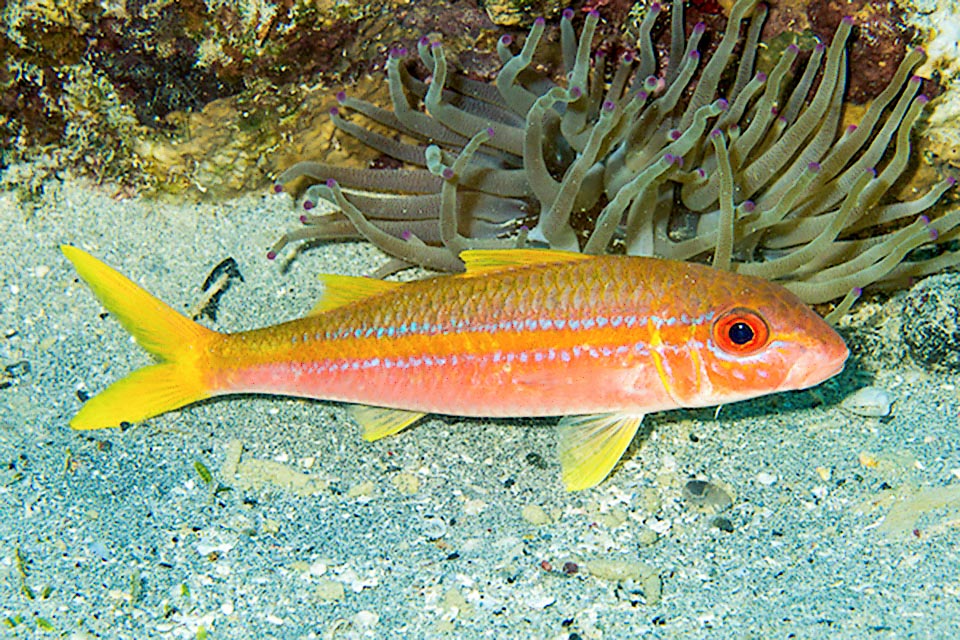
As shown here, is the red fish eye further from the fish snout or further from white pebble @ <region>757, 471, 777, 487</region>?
white pebble @ <region>757, 471, 777, 487</region>

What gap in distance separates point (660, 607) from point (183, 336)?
2583 mm

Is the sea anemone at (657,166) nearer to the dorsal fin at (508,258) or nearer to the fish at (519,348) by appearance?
the dorsal fin at (508,258)

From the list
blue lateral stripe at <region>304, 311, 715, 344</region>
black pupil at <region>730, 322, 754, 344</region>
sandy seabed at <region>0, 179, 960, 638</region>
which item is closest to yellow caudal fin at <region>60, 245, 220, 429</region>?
sandy seabed at <region>0, 179, 960, 638</region>

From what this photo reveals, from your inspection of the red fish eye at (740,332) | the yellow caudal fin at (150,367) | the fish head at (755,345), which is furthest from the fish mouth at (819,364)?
the yellow caudal fin at (150,367)

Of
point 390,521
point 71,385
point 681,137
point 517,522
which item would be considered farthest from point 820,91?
point 71,385

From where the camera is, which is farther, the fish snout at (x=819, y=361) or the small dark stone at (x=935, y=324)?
the small dark stone at (x=935, y=324)

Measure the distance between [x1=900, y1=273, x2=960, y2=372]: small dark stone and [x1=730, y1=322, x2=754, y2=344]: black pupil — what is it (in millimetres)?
1787

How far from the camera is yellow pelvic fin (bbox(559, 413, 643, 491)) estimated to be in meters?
Answer: 3.36

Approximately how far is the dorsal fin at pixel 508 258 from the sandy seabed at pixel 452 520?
104cm

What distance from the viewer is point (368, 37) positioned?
4535 millimetres

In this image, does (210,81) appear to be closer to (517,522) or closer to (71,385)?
(71,385)

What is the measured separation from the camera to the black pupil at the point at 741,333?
3088mm

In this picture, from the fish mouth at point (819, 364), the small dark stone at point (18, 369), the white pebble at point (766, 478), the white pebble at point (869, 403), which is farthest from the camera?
the small dark stone at point (18, 369)

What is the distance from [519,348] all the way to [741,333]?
945 mm
